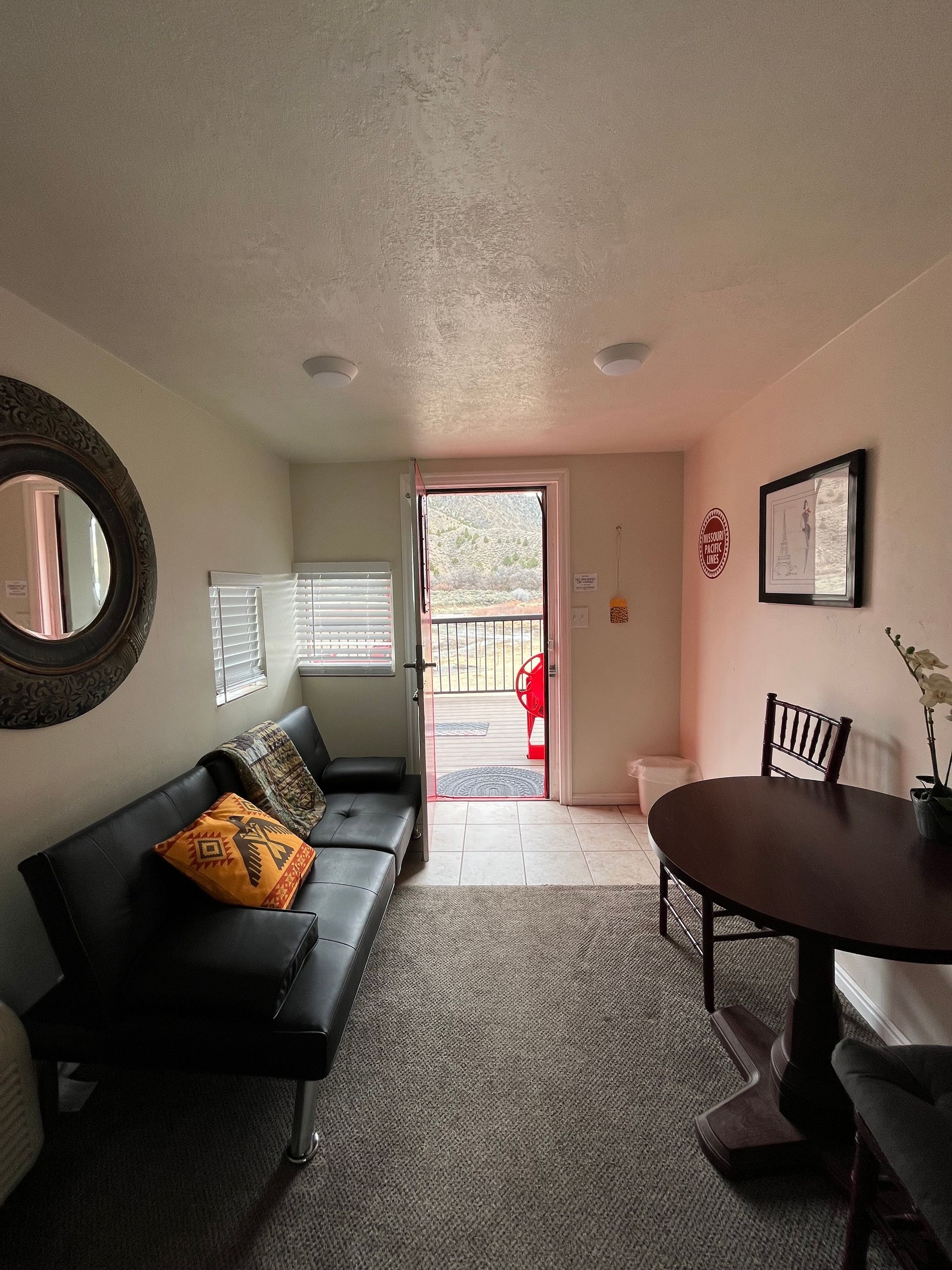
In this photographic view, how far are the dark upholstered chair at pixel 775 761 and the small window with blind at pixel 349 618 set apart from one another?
6.85 ft

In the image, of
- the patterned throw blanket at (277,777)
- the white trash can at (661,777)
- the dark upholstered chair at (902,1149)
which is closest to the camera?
the dark upholstered chair at (902,1149)

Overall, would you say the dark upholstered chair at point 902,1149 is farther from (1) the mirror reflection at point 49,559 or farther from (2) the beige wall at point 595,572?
(2) the beige wall at point 595,572

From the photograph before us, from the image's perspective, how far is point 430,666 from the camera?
9.75ft

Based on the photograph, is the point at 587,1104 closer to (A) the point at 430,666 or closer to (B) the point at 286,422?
(A) the point at 430,666

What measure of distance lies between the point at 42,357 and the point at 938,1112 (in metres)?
2.79

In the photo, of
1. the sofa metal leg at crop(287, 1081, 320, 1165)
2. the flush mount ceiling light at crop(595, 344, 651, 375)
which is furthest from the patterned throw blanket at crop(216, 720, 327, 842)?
the flush mount ceiling light at crop(595, 344, 651, 375)

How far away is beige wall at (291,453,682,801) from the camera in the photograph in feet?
10.8

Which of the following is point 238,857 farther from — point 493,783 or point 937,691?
point 493,783

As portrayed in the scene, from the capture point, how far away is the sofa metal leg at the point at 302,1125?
1.33 m

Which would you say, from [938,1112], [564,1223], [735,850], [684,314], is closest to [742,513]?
[684,314]

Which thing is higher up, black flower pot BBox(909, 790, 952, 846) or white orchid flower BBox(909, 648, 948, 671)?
white orchid flower BBox(909, 648, 948, 671)

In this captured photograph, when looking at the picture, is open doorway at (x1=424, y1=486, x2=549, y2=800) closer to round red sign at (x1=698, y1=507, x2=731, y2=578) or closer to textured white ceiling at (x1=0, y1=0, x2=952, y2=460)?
round red sign at (x1=698, y1=507, x2=731, y2=578)

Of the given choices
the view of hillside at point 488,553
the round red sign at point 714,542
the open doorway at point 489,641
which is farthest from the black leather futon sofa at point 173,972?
the view of hillside at point 488,553

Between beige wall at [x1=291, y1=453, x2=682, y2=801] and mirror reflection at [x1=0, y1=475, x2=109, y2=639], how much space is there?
5.72 feet
